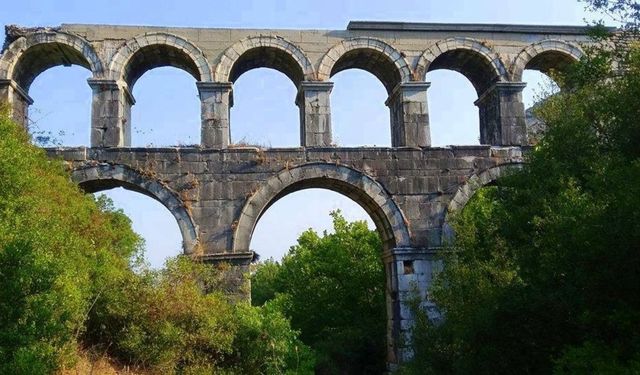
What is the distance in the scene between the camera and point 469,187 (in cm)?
1355

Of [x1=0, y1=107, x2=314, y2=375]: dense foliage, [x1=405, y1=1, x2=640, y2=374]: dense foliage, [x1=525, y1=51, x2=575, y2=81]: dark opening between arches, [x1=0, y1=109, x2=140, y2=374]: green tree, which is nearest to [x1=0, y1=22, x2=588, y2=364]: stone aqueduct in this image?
[x1=525, y1=51, x2=575, y2=81]: dark opening between arches

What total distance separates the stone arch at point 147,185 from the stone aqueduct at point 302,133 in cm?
2

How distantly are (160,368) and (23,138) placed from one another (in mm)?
4366

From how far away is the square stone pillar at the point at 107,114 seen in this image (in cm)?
1312

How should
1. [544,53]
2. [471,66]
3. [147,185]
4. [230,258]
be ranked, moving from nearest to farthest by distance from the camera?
[230,258] → [147,185] → [544,53] → [471,66]

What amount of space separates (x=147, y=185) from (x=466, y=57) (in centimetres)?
766

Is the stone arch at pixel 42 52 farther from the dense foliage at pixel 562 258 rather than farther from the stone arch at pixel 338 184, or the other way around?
the dense foliage at pixel 562 258

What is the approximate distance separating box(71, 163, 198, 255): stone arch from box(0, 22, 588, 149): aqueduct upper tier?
2.13 ft

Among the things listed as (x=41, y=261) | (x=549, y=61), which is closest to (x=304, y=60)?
(x=549, y=61)

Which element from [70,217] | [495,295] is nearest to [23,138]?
[70,217]

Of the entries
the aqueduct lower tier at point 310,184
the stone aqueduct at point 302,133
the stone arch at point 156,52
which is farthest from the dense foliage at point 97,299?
the stone arch at point 156,52

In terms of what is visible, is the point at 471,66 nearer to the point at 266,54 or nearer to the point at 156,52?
the point at 266,54

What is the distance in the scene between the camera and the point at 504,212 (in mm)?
10148

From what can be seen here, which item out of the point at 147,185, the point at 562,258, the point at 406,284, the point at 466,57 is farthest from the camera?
the point at 466,57
